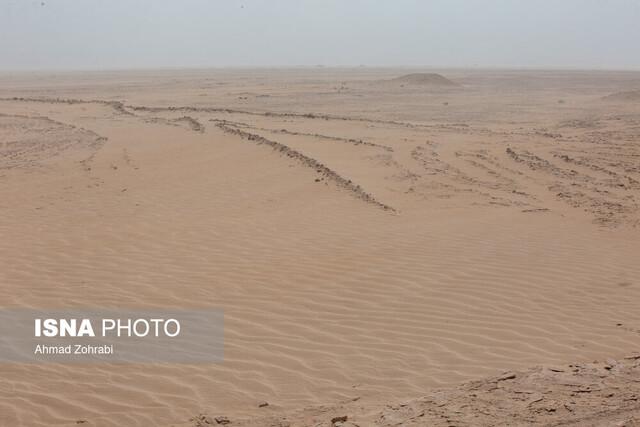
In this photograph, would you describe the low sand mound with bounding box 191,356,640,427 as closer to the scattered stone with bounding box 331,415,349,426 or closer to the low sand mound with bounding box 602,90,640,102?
the scattered stone with bounding box 331,415,349,426

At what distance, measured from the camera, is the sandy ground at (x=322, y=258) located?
Answer: 4383mm

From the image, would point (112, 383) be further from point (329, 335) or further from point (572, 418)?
point (572, 418)

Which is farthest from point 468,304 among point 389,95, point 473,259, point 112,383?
point 389,95

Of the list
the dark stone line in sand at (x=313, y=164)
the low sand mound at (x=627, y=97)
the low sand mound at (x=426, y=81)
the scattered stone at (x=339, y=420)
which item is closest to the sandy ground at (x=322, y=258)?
the dark stone line in sand at (x=313, y=164)

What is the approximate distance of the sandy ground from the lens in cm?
438

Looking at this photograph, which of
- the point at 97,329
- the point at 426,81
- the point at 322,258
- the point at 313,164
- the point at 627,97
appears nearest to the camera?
the point at 97,329

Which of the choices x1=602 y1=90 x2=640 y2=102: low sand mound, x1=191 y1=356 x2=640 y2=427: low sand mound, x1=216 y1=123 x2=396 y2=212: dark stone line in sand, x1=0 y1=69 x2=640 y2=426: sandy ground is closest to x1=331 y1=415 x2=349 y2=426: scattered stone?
x1=191 y1=356 x2=640 y2=427: low sand mound

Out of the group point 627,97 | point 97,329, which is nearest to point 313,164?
point 97,329

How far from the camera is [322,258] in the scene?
286 inches

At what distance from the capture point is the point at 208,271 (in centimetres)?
680

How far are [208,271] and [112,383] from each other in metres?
2.50

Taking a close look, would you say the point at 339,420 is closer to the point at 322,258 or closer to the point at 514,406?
the point at 514,406

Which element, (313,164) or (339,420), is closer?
(339,420)

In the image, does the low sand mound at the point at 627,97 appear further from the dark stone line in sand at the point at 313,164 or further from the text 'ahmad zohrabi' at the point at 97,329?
the text 'ahmad zohrabi' at the point at 97,329
